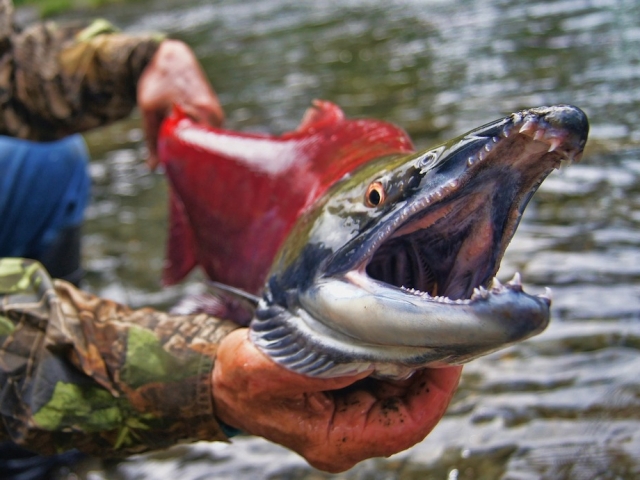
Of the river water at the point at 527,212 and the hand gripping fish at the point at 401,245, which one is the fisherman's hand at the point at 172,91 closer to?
the hand gripping fish at the point at 401,245

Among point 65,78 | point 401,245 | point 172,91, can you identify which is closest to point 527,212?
point 172,91

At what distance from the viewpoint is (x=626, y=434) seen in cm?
222

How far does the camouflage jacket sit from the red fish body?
2.60 feet

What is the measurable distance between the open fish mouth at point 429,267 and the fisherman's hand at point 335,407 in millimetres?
55

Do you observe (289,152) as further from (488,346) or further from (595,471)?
(595,471)

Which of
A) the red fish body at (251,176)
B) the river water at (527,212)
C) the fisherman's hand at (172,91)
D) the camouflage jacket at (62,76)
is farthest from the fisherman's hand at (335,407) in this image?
the camouflage jacket at (62,76)

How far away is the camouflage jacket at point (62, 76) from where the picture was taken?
317 cm

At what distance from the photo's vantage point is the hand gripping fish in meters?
1.24

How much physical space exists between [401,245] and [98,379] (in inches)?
32.3

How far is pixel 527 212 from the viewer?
3.90m

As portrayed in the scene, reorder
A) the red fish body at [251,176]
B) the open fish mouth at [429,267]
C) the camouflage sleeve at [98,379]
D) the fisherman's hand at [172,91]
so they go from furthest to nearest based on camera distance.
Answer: the fisherman's hand at [172,91] → the red fish body at [251,176] → the camouflage sleeve at [98,379] → the open fish mouth at [429,267]

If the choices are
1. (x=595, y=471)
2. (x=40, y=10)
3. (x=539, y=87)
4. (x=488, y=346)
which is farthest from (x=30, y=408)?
(x=40, y=10)

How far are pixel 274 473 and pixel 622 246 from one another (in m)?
1.96

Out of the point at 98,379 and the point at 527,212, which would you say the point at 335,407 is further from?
the point at 527,212
